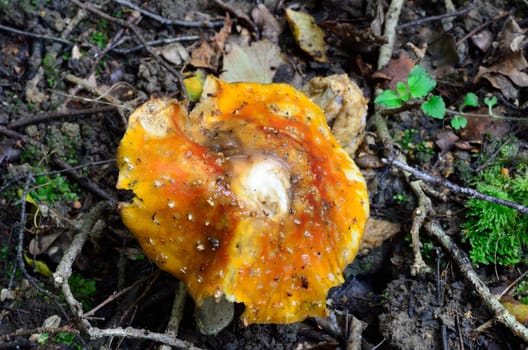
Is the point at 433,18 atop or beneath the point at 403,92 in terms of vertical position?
atop

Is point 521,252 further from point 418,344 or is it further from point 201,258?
point 201,258

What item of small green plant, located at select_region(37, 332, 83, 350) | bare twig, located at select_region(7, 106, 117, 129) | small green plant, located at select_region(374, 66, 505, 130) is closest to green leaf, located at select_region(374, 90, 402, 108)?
small green plant, located at select_region(374, 66, 505, 130)

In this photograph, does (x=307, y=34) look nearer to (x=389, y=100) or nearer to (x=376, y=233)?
(x=389, y=100)

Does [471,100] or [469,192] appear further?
[471,100]

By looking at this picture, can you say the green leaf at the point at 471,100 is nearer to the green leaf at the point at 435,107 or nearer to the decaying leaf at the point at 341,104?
the green leaf at the point at 435,107

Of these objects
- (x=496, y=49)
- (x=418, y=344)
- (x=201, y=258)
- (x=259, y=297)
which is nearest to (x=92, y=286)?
(x=201, y=258)

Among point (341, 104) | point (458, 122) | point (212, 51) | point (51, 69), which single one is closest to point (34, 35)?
point (51, 69)
